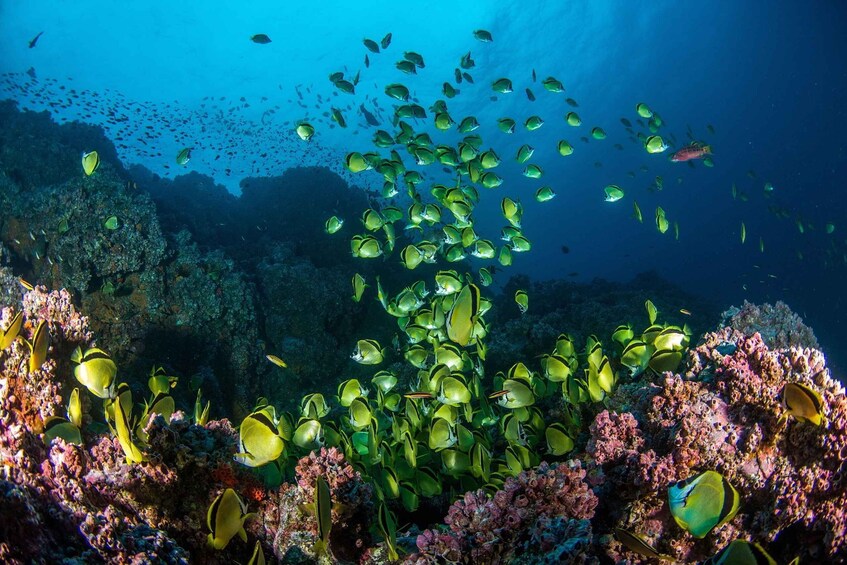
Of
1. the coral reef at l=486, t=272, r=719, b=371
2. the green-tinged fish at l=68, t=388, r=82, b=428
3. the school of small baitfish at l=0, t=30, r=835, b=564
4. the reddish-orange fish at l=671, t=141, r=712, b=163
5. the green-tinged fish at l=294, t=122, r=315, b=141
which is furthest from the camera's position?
the coral reef at l=486, t=272, r=719, b=371

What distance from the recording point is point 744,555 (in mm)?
1782

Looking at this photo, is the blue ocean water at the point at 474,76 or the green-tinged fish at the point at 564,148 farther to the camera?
the blue ocean water at the point at 474,76

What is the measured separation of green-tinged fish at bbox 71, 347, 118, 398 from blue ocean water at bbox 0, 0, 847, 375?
572 inches

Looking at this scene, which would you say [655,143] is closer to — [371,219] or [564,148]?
[564,148]

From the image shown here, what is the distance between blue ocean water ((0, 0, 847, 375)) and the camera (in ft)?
112

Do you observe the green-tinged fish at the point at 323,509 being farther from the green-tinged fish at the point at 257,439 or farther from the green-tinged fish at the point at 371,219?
the green-tinged fish at the point at 371,219

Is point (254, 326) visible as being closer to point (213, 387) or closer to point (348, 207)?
point (213, 387)

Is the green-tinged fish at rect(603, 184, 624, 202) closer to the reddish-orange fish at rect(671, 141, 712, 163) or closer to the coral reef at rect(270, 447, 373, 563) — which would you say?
the reddish-orange fish at rect(671, 141, 712, 163)

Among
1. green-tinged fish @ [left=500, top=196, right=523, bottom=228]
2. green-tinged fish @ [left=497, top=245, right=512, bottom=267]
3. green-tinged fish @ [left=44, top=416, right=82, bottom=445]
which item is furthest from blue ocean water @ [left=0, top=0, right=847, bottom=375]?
green-tinged fish @ [left=44, top=416, right=82, bottom=445]

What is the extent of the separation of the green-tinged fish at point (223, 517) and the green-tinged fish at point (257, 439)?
22.0 inches

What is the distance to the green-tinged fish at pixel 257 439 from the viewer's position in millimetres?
2961

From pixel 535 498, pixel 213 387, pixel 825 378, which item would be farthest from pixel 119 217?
pixel 825 378

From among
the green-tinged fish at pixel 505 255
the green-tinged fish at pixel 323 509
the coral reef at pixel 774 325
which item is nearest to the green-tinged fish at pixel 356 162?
the green-tinged fish at pixel 505 255

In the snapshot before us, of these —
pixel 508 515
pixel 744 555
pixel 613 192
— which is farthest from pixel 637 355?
pixel 613 192
